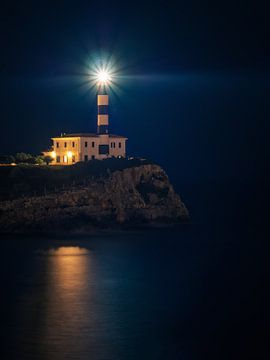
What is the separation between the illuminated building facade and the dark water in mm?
14273

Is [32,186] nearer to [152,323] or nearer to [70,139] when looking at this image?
[70,139]

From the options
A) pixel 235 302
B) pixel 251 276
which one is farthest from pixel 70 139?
pixel 235 302

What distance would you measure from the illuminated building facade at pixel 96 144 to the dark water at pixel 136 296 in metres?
14.3

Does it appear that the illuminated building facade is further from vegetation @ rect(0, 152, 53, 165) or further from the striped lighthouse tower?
vegetation @ rect(0, 152, 53, 165)

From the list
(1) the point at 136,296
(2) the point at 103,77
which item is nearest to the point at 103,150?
(2) the point at 103,77

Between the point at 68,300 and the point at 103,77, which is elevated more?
the point at 103,77

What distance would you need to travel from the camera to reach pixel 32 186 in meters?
103

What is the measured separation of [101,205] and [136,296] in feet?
90.8

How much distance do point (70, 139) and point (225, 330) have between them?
170 ft

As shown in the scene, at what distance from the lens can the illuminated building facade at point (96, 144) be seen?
11150 centimetres

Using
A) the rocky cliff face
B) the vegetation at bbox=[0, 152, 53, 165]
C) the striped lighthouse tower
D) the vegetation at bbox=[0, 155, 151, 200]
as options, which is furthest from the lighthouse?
the rocky cliff face

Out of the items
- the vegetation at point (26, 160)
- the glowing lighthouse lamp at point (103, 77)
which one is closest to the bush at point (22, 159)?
the vegetation at point (26, 160)

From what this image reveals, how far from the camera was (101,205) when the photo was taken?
10100 centimetres

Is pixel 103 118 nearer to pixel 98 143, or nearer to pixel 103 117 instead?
pixel 103 117
